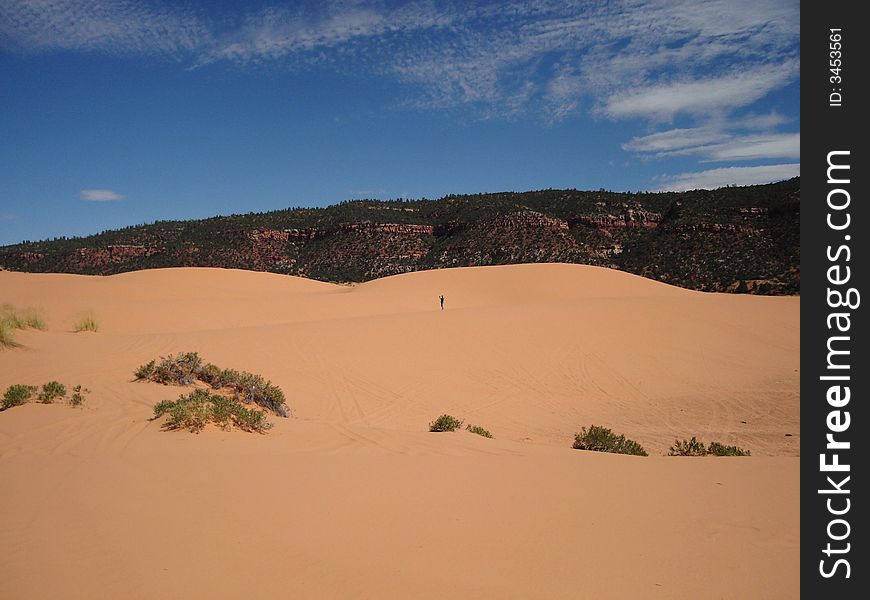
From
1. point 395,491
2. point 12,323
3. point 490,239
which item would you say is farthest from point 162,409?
point 490,239

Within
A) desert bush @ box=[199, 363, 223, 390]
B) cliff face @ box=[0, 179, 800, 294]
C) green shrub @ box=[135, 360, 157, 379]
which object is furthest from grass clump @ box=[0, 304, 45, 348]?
cliff face @ box=[0, 179, 800, 294]

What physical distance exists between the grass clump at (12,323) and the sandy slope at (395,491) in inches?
20.3

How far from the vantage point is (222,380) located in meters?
9.73

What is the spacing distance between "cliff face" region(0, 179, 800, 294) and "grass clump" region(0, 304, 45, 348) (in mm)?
38795

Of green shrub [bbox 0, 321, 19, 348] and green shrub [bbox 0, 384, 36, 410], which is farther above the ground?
green shrub [bbox 0, 321, 19, 348]

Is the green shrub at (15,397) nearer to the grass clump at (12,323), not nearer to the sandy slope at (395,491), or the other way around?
the sandy slope at (395,491)

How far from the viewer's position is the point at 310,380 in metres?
12.1

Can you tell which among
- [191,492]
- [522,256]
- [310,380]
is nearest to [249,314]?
[310,380]

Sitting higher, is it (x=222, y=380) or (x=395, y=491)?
(x=222, y=380)

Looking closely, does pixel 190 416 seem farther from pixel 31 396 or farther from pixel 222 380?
pixel 222 380

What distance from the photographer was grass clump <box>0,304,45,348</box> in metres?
11.9

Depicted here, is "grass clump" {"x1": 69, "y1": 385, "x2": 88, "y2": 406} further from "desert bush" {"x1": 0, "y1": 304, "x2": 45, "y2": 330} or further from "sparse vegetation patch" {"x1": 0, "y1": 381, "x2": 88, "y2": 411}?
"desert bush" {"x1": 0, "y1": 304, "x2": 45, "y2": 330}

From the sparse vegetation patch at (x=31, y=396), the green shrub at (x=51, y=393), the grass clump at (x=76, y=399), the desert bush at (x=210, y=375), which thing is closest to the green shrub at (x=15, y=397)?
the sparse vegetation patch at (x=31, y=396)

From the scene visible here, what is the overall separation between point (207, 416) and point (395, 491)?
126 inches
